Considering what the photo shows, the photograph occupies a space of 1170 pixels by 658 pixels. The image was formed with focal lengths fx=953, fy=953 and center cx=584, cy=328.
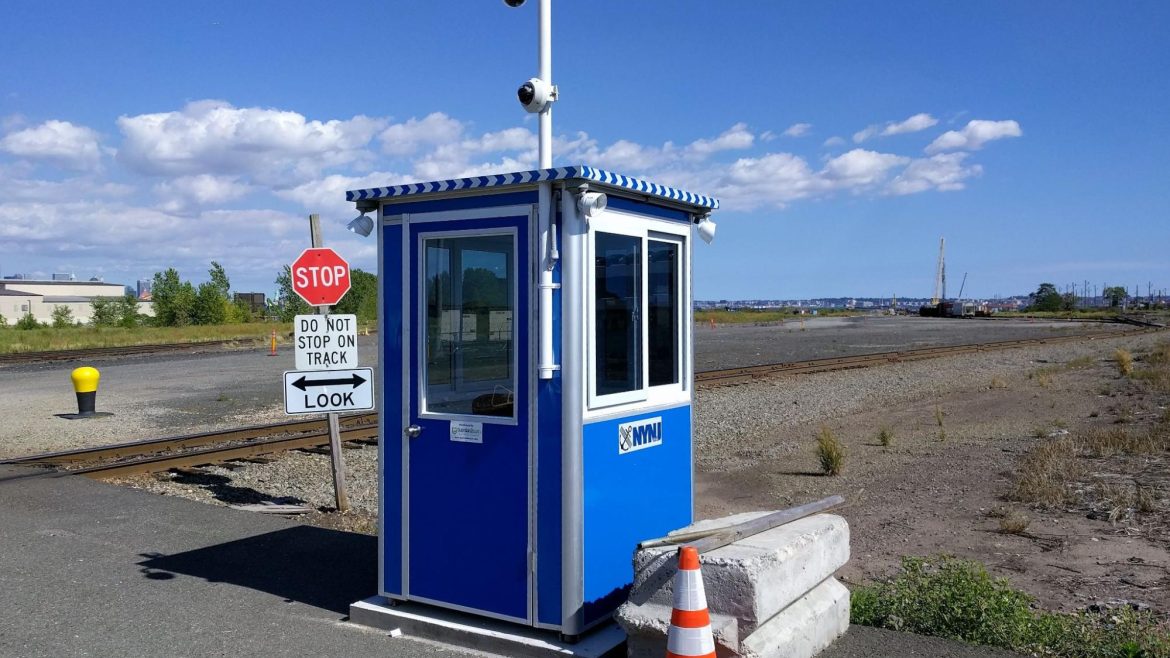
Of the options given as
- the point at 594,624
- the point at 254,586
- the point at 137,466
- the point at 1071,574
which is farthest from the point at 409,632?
the point at 137,466

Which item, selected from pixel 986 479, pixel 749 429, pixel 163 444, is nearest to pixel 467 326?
pixel 986 479

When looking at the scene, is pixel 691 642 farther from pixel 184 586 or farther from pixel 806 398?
pixel 806 398

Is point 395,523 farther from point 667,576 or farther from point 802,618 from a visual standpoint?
point 802,618

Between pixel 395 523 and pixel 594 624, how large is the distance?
4.59 feet

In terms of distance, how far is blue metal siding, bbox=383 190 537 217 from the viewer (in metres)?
5.22

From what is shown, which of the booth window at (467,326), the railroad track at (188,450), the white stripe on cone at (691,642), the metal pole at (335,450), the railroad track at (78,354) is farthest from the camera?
the railroad track at (78,354)

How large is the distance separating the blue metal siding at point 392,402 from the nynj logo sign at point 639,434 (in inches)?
52.2

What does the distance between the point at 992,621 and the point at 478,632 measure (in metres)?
2.85

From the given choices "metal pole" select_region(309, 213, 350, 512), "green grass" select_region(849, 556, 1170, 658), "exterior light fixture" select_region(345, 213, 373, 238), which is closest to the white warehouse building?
"metal pole" select_region(309, 213, 350, 512)

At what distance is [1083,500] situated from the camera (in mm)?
9844

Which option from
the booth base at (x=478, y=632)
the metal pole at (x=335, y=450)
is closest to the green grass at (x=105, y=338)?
the metal pole at (x=335, y=450)

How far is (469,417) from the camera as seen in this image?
17.7 feet

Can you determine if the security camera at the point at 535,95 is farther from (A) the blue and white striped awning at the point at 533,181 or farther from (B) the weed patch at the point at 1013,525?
(B) the weed patch at the point at 1013,525

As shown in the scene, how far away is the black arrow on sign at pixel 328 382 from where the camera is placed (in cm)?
840
